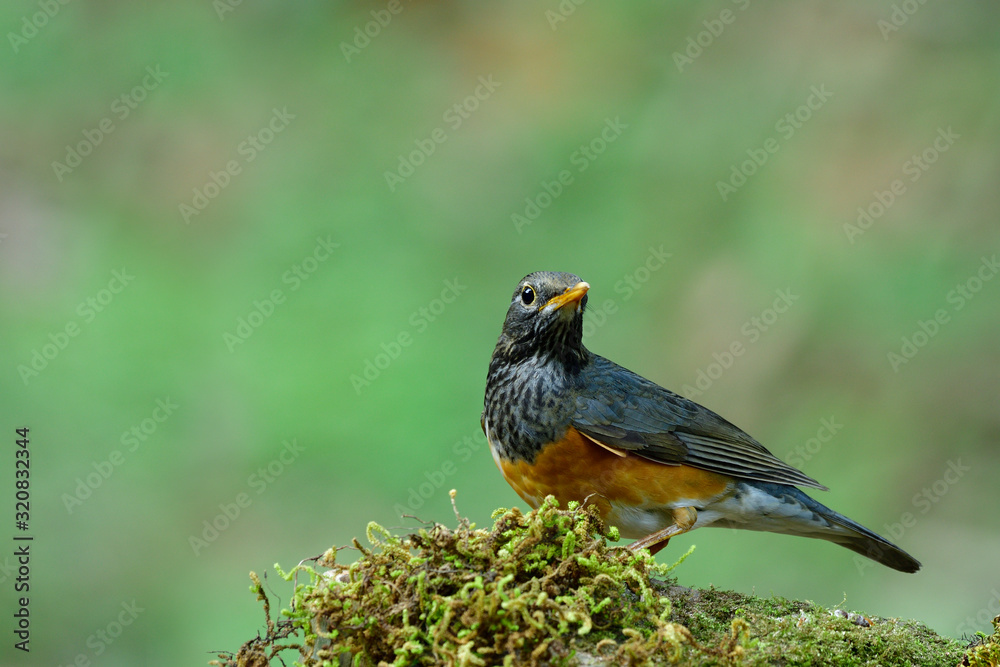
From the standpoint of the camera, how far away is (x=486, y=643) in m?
2.82

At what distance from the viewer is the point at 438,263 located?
10688 millimetres

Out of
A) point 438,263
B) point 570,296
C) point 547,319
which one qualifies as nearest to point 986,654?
point 570,296

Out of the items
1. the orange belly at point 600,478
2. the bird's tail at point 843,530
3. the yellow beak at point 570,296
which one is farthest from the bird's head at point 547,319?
the bird's tail at point 843,530

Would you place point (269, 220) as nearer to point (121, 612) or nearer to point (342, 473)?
point (342, 473)

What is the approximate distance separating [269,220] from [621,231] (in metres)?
4.50

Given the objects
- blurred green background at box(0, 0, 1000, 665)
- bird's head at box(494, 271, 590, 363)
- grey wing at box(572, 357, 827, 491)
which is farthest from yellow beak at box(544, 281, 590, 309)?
blurred green background at box(0, 0, 1000, 665)

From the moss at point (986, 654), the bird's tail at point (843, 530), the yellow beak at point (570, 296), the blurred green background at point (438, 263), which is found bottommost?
the moss at point (986, 654)

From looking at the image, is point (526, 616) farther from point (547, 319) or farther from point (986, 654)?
point (547, 319)

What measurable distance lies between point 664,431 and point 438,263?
604 cm

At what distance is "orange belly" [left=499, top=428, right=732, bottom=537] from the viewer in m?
4.75

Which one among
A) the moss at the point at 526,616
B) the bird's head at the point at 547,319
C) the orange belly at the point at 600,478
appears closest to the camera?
the moss at the point at 526,616

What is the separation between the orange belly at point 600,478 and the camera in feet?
15.6

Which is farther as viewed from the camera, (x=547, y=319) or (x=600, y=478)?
(x=547, y=319)

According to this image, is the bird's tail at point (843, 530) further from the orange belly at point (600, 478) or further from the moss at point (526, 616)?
the moss at point (526, 616)
